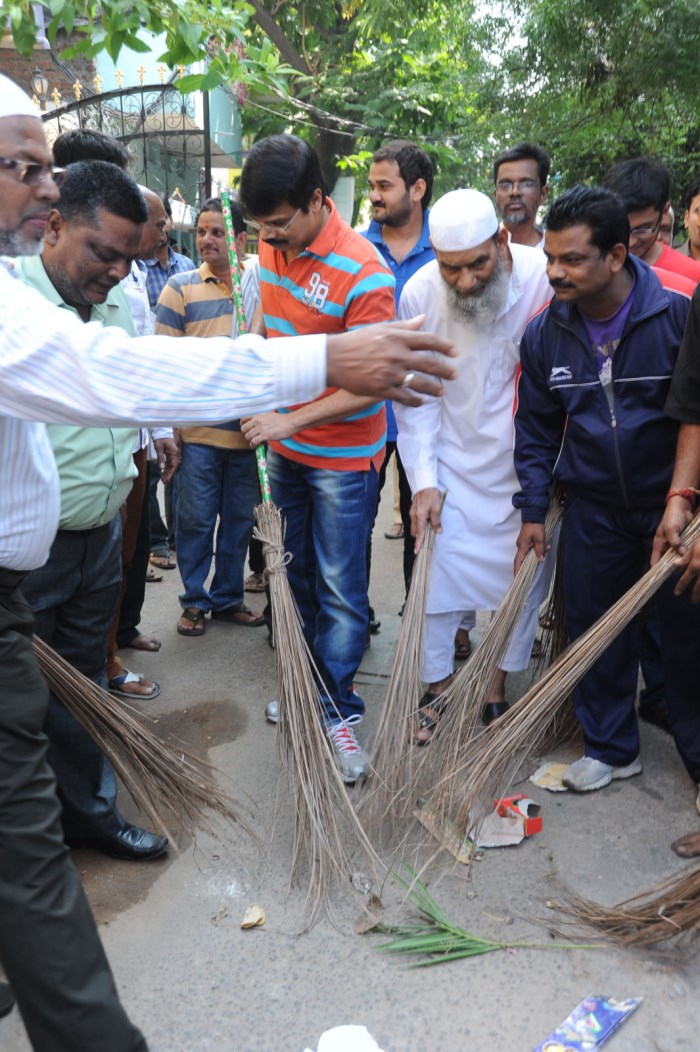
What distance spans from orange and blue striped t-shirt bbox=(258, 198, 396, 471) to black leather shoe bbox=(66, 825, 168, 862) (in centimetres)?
121

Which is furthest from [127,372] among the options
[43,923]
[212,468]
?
[212,468]

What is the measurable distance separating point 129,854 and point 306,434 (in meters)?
1.33

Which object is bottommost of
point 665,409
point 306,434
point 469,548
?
point 469,548

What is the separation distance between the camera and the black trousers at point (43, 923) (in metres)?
1.54

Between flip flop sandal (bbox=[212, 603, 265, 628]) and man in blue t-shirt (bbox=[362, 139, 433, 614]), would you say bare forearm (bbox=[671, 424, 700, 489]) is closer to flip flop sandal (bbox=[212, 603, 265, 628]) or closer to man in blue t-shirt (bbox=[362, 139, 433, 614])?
man in blue t-shirt (bbox=[362, 139, 433, 614])

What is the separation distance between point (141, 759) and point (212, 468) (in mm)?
1820

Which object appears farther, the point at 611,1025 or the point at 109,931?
the point at 109,931

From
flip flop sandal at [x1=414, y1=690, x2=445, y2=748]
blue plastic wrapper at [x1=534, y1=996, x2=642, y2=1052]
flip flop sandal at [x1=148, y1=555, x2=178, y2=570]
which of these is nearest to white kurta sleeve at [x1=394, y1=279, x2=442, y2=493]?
flip flop sandal at [x1=414, y1=690, x2=445, y2=748]

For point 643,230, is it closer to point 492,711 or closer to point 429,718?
point 492,711

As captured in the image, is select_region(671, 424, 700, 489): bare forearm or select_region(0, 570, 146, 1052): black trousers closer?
select_region(0, 570, 146, 1052): black trousers

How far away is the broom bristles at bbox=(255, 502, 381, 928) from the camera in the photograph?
8.09 feet

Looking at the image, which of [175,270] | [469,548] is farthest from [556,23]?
[469,548]

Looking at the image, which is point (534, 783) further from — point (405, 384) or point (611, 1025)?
point (405, 384)

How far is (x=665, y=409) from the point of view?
8.45 feet
